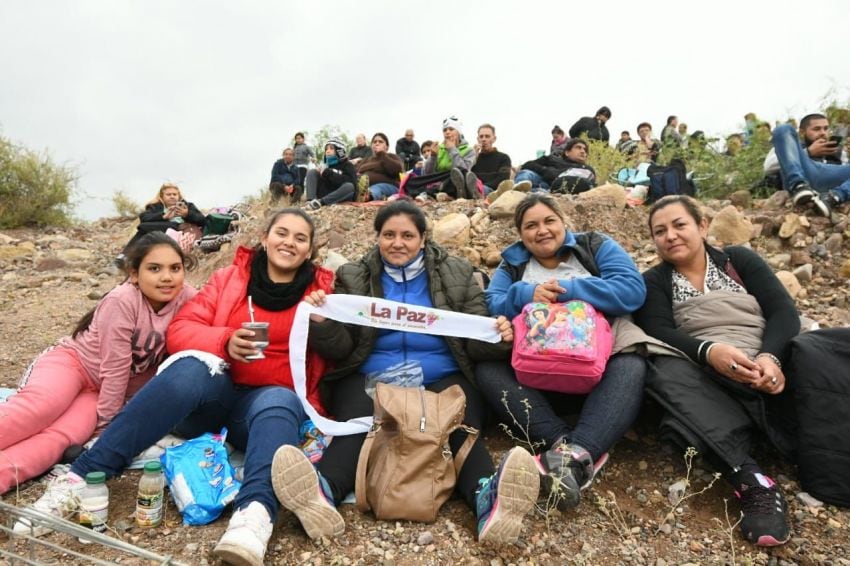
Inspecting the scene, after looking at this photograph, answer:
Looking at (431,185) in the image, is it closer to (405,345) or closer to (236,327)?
(405,345)

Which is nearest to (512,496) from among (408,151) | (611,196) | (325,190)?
(611,196)

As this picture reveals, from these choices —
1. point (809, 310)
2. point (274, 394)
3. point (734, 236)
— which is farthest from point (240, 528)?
point (734, 236)

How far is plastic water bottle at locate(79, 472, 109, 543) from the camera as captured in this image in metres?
2.74

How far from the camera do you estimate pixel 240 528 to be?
8.02ft

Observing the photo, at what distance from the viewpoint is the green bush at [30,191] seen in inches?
505

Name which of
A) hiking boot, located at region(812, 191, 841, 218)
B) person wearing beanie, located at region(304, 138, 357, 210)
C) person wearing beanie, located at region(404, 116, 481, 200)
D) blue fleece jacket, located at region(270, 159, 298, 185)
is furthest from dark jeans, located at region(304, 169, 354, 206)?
hiking boot, located at region(812, 191, 841, 218)

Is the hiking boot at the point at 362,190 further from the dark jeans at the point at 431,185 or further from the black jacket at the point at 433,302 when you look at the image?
the black jacket at the point at 433,302

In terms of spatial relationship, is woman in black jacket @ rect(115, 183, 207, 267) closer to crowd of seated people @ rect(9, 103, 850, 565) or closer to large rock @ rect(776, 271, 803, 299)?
crowd of seated people @ rect(9, 103, 850, 565)

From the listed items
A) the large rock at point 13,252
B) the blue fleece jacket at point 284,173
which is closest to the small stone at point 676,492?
the blue fleece jacket at point 284,173

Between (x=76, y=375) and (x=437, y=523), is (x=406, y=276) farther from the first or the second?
(x=76, y=375)

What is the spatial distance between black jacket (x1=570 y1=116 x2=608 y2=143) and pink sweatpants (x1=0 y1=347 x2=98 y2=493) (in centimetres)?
1151

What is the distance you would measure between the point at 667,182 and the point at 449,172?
3.48 m

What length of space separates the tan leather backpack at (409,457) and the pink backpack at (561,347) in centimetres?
49

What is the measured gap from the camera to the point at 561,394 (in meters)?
3.61
